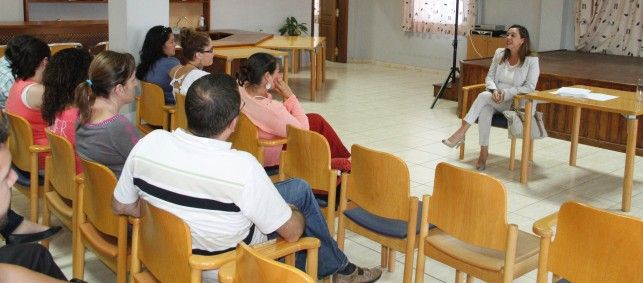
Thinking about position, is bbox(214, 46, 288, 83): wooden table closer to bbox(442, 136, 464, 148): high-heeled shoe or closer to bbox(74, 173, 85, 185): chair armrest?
bbox(442, 136, 464, 148): high-heeled shoe

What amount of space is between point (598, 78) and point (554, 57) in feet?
6.40

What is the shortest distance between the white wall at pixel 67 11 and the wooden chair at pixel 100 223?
24.4 ft

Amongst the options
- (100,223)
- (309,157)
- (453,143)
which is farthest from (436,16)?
(100,223)

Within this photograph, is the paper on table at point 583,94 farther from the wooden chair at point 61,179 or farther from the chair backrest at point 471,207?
the wooden chair at point 61,179

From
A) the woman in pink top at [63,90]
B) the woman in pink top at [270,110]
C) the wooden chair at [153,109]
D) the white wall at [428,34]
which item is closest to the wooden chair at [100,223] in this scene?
the woman in pink top at [63,90]

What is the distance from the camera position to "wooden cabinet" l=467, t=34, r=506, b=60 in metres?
10.2

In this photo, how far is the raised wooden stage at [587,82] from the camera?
21.7 ft

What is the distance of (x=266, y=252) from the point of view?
2430 mm

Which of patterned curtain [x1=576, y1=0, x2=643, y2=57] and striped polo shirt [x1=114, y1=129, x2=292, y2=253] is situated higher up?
patterned curtain [x1=576, y1=0, x2=643, y2=57]

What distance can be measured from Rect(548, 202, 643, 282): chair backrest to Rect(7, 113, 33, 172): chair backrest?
97.9 inches

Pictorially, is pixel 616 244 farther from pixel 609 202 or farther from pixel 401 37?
pixel 401 37

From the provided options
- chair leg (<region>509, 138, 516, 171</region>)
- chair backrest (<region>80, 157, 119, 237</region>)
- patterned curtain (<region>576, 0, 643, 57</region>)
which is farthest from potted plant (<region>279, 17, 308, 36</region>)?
chair backrest (<region>80, 157, 119, 237</region>)

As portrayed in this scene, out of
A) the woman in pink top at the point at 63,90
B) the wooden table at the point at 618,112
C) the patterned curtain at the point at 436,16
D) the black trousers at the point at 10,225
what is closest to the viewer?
the black trousers at the point at 10,225

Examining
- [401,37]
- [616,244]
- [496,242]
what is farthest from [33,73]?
[401,37]
